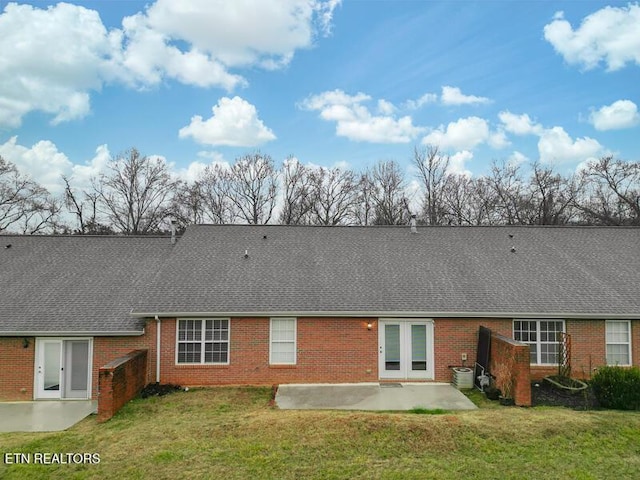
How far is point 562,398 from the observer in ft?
36.7

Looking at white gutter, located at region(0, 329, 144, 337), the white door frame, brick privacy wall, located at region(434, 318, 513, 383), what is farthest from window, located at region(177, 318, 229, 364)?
brick privacy wall, located at region(434, 318, 513, 383)

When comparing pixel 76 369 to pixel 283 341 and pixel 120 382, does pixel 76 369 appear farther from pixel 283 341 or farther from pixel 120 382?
pixel 283 341

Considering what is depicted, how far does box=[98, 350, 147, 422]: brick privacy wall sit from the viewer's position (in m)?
10.0

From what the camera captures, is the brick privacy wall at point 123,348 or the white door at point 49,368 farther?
the brick privacy wall at point 123,348

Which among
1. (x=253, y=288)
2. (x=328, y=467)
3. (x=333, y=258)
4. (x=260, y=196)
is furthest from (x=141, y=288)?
(x=260, y=196)

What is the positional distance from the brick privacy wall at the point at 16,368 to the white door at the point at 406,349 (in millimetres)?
10564

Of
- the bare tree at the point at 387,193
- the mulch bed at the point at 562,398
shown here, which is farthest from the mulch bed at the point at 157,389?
the bare tree at the point at 387,193

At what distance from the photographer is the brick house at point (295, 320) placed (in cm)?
1259

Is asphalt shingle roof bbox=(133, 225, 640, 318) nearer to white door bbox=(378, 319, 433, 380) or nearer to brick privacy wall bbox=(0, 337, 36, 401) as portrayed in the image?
white door bbox=(378, 319, 433, 380)

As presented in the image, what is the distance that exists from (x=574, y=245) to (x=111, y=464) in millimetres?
17855

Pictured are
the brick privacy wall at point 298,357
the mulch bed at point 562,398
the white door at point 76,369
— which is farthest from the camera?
the brick privacy wall at point 298,357

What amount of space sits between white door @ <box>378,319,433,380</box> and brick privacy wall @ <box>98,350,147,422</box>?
7.26 meters

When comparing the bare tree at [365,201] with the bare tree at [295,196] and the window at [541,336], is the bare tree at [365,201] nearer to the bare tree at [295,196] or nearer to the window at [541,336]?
the bare tree at [295,196]

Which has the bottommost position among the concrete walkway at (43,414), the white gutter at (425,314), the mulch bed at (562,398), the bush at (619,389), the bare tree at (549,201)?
the concrete walkway at (43,414)
